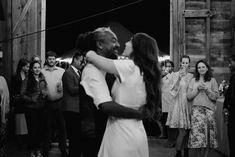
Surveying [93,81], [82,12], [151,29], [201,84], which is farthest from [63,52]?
[93,81]

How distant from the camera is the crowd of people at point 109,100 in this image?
139 inches

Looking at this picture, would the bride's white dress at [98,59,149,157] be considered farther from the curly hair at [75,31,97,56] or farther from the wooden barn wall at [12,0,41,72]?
the wooden barn wall at [12,0,41,72]

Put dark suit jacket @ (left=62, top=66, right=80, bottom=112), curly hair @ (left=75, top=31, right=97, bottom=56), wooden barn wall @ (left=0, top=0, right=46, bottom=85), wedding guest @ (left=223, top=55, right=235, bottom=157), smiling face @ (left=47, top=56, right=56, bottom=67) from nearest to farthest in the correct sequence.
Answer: curly hair @ (left=75, top=31, right=97, bottom=56) < dark suit jacket @ (left=62, top=66, right=80, bottom=112) < wedding guest @ (left=223, top=55, right=235, bottom=157) < smiling face @ (left=47, top=56, right=56, bottom=67) < wooden barn wall @ (left=0, top=0, right=46, bottom=85)

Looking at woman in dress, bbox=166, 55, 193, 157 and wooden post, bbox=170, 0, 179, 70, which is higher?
wooden post, bbox=170, 0, 179, 70

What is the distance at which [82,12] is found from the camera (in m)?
19.6

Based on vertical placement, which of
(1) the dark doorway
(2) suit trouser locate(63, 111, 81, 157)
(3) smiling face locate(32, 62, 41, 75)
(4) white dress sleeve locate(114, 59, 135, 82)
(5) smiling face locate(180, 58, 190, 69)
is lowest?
(2) suit trouser locate(63, 111, 81, 157)

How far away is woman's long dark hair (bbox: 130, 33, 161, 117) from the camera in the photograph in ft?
11.8

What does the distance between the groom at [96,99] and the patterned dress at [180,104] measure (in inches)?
148

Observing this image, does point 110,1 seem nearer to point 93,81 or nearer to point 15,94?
point 15,94

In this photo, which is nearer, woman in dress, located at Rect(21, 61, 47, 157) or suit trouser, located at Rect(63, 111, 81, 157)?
suit trouser, located at Rect(63, 111, 81, 157)

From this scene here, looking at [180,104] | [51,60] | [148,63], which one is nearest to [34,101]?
[51,60]

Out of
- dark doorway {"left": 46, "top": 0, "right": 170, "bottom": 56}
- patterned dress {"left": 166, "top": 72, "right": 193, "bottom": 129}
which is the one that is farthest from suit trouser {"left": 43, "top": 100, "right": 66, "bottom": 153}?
dark doorway {"left": 46, "top": 0, "right": 170, "bottom": 56}

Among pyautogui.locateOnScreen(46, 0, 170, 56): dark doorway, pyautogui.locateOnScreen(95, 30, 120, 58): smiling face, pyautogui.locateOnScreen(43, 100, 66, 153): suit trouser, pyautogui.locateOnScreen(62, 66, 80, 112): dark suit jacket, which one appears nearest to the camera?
pyautogui.locateOnScreen(95, 30, 120, 58): smiling face

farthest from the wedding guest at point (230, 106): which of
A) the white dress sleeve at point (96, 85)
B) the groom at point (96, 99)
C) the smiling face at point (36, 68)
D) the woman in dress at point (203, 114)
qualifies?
the white dress sleeve at point (96, 85)
